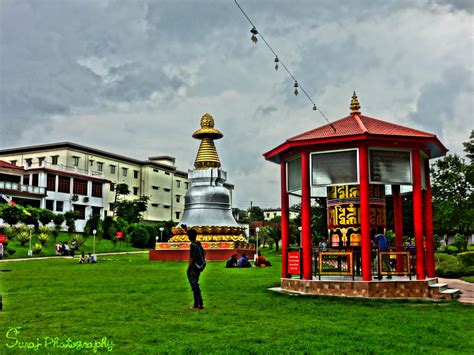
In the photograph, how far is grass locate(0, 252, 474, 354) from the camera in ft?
25.8

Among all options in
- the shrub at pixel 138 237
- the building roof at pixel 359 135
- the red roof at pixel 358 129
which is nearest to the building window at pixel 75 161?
the shrub at pixel 138 237

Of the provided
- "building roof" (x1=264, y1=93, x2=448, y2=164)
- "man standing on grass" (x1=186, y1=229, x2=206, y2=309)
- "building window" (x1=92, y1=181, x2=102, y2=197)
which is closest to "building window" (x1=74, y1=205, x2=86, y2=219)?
"building window" (x1=92, y1=181, x2=102, y2=197)

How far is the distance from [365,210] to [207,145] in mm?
30817

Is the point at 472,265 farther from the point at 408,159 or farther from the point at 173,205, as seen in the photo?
the point at 173,205

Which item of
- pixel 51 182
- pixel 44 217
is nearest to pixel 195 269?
pixel 44 217

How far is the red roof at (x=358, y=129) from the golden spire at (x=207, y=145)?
26873mm

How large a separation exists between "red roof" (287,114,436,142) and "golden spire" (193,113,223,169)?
88.2 feet

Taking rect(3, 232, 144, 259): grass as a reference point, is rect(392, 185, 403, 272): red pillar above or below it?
above

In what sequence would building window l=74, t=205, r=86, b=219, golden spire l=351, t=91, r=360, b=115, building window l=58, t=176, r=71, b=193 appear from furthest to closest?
1. building window l=74, t=205, r=86, b=219
2. building window l=58, t=176, r=71, b=193
3. golden spire l=351, t=91, r=360, b=115

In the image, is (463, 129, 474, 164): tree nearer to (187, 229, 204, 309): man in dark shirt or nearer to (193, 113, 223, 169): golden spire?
(193, 113, 223, 169): golden spire

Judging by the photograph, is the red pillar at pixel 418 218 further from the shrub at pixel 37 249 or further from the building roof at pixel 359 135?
the shrub at pixel 37 249

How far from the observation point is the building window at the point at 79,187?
211 feet

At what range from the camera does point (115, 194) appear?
76812 mm

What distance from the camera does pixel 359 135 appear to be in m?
14.0
